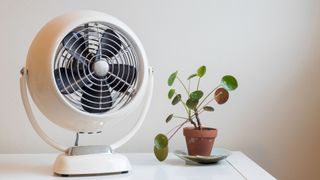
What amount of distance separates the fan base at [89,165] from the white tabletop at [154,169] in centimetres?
2

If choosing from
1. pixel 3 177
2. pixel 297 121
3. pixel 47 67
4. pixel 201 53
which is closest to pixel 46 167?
pixel 3 177

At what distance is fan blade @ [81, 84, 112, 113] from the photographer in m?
1.09

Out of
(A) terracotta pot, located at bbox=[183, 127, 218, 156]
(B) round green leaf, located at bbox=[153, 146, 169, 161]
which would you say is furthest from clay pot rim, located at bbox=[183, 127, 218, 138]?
(B) round green leaf, located at bbox=[153, 146, 169, 161]

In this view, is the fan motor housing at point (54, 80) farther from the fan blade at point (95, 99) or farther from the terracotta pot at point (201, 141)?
the terracotta pot at point (201, 141)

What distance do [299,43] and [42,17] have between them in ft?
3.25

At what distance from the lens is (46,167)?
3.92 feet

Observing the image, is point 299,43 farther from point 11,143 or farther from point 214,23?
point 11,143

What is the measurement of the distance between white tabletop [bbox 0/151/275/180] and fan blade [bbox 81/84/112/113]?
18 cm

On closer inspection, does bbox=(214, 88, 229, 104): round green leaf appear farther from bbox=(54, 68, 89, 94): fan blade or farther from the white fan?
bbox=(54, 68, 89, 94): fan blade

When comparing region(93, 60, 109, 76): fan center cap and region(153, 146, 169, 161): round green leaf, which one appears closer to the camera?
region(93, 60, 109, 76): fan center cap

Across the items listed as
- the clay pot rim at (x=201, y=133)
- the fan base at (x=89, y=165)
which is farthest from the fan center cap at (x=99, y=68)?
the clay pot rim at (x=201, y=133)

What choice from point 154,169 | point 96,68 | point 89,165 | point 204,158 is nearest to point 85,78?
point 96,68

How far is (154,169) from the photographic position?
1.19 meters

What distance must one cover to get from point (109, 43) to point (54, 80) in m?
0.20
